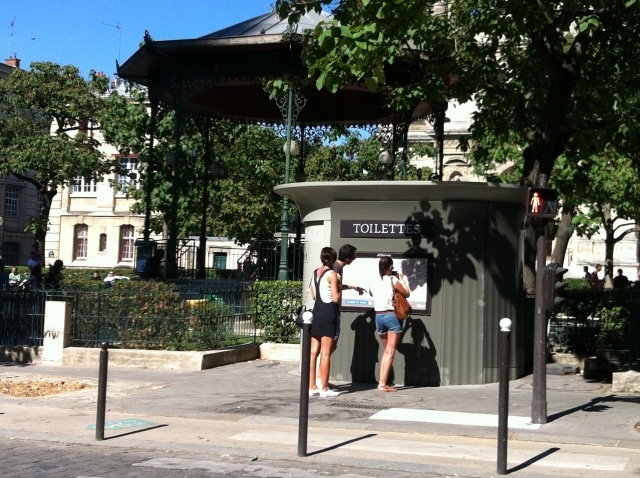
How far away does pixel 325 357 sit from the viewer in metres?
11.7

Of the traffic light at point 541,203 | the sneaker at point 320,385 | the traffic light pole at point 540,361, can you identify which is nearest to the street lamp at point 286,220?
the sneaker at point 320,385

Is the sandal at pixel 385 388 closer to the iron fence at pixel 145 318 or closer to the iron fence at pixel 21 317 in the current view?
the iron fence at pixel 145 318

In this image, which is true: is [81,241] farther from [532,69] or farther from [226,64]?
[532,69]

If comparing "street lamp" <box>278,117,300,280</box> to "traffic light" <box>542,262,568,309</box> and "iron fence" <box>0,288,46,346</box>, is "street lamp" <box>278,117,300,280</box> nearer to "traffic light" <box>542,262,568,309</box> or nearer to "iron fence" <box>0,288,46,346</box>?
"iron fence" <box>0,288,46,346</box>

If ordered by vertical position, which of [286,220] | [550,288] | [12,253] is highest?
[12,253]

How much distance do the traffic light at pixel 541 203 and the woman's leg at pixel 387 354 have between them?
2863mm

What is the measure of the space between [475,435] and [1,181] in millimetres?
60468

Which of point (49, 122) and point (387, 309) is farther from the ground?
point (49, 122)

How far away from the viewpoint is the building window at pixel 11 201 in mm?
67812

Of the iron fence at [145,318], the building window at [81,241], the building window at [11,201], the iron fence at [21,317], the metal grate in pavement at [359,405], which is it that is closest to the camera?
the metal grate in pavement at [359,405]

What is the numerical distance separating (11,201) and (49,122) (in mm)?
26352

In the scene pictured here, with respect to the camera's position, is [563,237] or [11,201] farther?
[11,201]

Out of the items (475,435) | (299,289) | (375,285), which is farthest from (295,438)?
(299,289)

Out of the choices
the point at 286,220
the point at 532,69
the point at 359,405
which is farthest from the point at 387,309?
the point at 286,220
